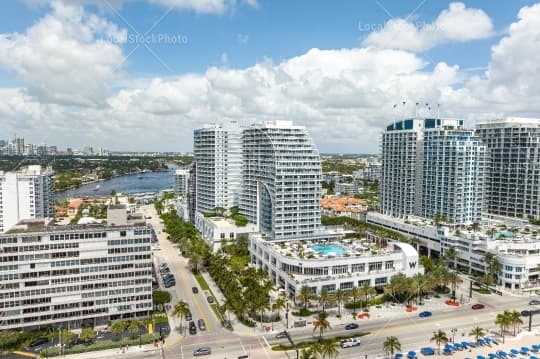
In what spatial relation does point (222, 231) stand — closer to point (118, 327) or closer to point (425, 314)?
point (118, 327)

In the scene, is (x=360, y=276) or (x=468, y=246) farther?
(x=468, y=246)

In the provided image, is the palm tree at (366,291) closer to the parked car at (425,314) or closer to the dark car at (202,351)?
the parked car at (425,314)

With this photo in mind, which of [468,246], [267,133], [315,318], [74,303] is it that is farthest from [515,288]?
[74,303]

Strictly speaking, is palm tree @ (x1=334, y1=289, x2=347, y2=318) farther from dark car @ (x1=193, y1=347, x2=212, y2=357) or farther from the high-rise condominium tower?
the high-rise condominium tower

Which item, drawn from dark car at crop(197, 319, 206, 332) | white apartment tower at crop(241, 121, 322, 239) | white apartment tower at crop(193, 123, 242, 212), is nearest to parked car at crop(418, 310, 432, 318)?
dark car at crop(197, 319, 206, 332)

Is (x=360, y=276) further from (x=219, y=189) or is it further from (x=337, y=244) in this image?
(x=219, y=189)

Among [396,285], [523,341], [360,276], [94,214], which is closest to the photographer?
[523,341]
